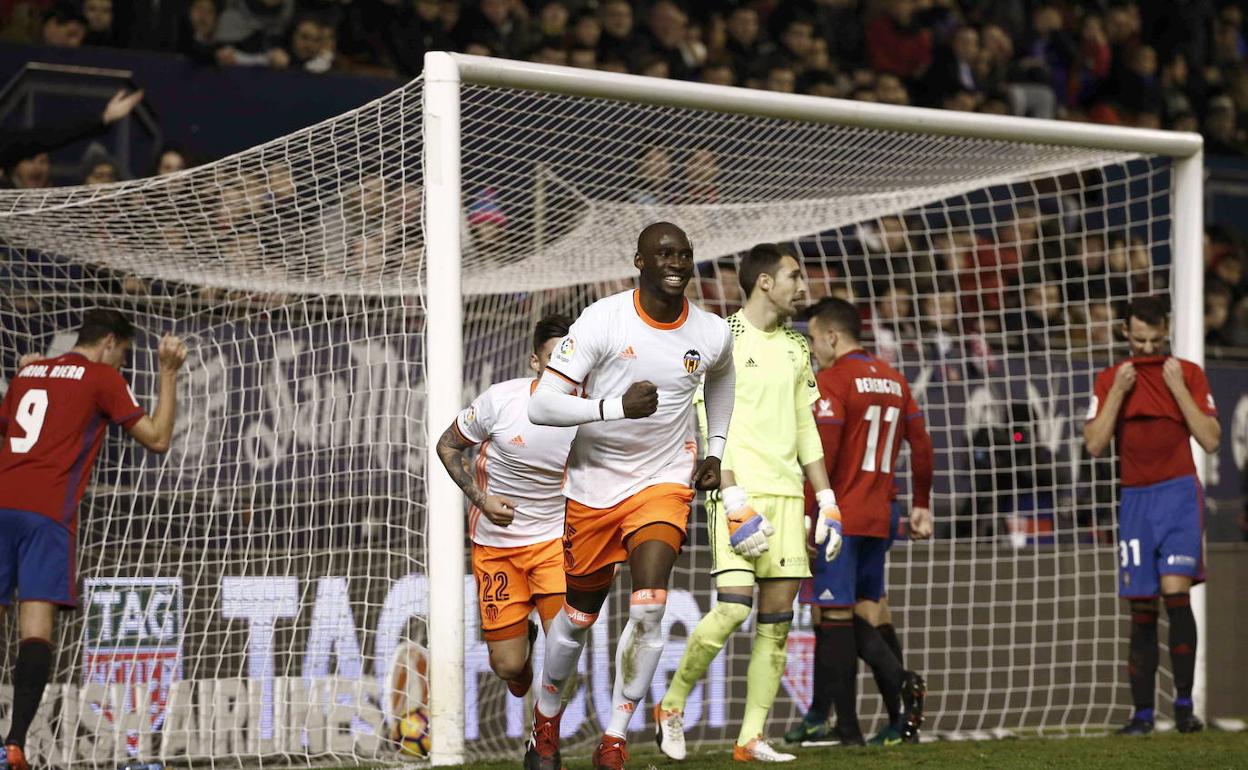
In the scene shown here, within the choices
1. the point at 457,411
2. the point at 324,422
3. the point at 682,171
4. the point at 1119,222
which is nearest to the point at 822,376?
the point at 682,171

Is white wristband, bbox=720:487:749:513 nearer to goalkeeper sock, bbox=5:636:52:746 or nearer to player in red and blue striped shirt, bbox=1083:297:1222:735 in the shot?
player in red and blue striped shirt, bbox=1083:297:1222:735

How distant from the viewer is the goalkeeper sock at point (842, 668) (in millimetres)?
7496

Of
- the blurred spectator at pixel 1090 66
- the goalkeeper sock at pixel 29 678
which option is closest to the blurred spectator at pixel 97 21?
the goalkeeper sock at pixel 29 678

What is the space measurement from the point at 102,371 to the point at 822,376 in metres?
3.37

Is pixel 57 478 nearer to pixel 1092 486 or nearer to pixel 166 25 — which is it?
pixel 166 25

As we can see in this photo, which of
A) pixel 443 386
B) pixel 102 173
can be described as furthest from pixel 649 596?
pixel 102 173

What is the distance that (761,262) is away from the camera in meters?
6.79

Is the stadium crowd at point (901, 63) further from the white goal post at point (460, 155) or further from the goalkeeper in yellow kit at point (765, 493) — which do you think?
the goalkeeper in yellow kit at point (765, 493)

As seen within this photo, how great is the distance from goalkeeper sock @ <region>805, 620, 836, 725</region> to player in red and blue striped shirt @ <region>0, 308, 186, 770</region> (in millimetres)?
3165

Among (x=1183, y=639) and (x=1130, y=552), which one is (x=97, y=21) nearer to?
(x=1130, y=552)

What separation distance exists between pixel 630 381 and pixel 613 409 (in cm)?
32

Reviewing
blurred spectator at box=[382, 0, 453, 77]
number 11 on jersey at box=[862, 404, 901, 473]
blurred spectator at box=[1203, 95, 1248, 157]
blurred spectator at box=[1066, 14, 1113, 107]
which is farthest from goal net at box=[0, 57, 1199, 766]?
blurred spectator at box=[1066, 14, 1113, 107]

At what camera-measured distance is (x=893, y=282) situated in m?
10.2

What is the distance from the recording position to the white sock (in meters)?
5.47
